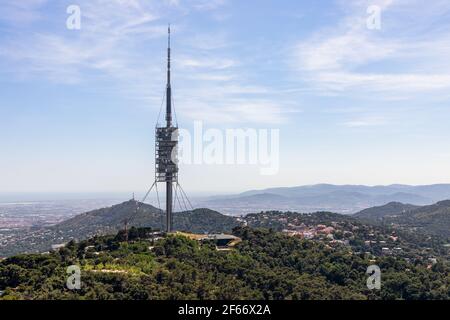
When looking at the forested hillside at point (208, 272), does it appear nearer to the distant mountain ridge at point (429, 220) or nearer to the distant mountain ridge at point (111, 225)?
the distant mountain ridge at point (111, 225)

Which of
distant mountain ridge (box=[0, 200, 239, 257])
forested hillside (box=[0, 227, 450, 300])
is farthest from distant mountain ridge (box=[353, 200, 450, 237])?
forested hillside (box=[0, 227, 450, 300])

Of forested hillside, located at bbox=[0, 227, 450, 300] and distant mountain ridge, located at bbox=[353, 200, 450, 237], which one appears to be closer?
forested hillside, located at bbox=[0, 227, 450, 300]

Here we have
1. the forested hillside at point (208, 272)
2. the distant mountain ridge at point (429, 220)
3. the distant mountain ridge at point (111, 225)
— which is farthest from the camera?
the distant mountain ridge at point (429, 220)

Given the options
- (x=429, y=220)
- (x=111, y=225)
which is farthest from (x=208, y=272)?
(x=429, y=220)

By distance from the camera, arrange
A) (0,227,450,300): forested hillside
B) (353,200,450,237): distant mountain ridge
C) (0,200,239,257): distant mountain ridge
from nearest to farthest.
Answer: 1. (0,227,450,300): forested hillside
2. (0,200,239,257): distant mountain ridge
3. (353,200,450,237): distant mountain ridge

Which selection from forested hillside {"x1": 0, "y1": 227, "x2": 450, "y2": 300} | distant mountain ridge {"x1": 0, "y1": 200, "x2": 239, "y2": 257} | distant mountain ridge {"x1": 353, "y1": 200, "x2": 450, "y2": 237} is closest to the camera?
forested hillside {"x1": 0, "y1": 227, "x2": 450, "y2": 300}

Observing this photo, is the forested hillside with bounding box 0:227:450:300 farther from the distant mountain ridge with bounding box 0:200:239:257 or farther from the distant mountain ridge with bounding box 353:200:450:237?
the distant mountain ridge with bounding box 353:200:450:237

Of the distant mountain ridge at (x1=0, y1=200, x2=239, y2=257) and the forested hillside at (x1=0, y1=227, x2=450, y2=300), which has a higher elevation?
the forested hillside at (x1=0, y1=227, x2=450, y2=300)

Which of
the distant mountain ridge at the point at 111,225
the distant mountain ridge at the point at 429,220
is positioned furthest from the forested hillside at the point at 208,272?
the distant mountain ridge at the point at 429,220

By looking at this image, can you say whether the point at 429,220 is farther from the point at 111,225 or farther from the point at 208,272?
the point at 208,272
